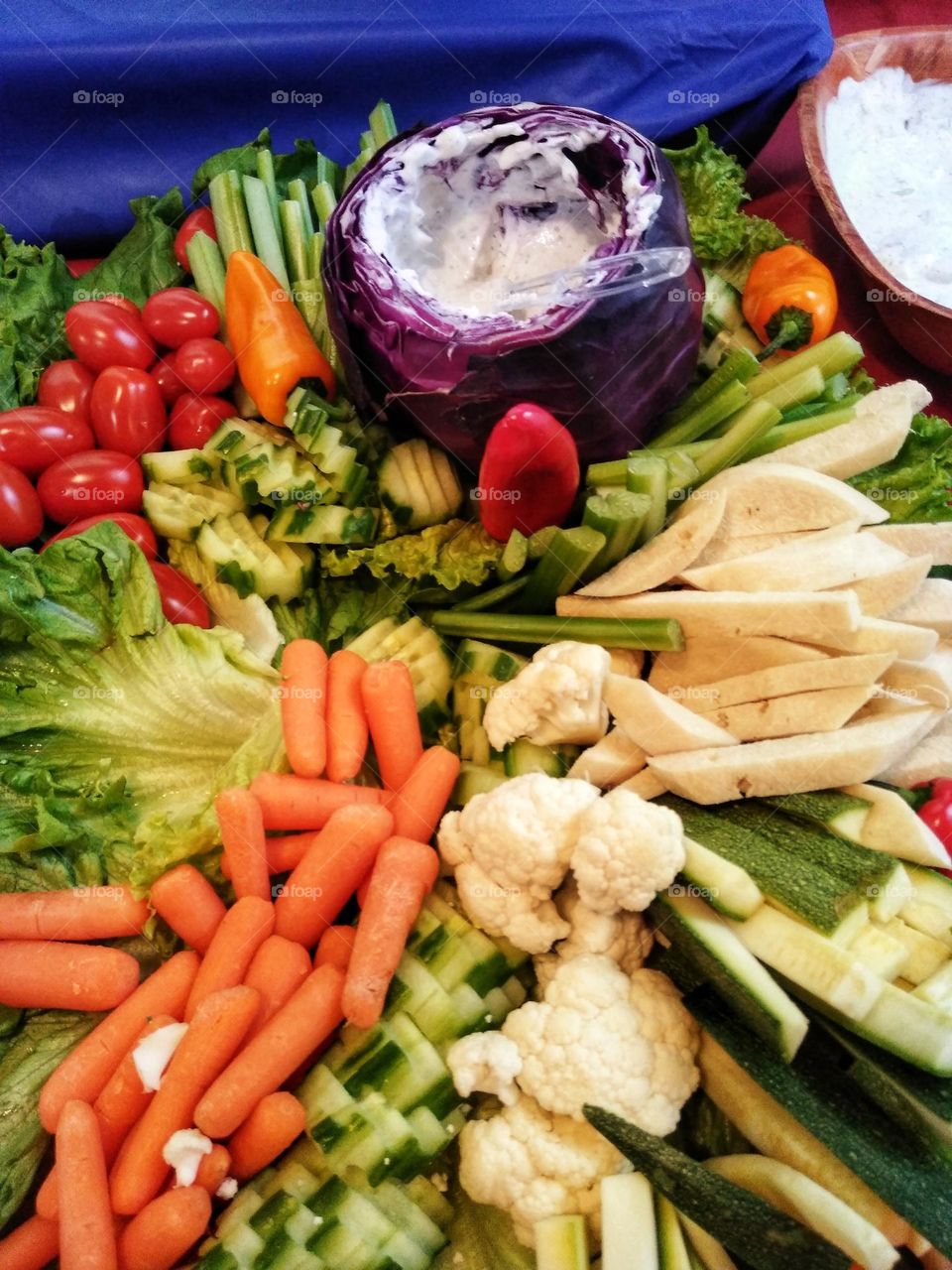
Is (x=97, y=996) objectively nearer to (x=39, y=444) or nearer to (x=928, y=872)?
(x=39, y=444)

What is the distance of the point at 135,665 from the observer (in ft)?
6.14

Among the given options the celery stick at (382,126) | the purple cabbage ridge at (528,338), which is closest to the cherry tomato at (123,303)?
the purple cabbage ridge at (528,338)

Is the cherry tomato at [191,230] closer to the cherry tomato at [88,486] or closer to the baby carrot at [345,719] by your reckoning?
the cherry tomato at [88,486]

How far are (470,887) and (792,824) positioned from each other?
57 cm

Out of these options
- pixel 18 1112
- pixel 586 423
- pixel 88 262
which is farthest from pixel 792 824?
pixel 88 262

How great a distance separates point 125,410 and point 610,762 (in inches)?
53.7

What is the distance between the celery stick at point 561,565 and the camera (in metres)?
1.85

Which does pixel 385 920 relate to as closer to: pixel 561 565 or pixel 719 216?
pixel 561 565

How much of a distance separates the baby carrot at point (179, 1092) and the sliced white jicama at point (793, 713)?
0.98 m

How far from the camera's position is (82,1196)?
1.48 metres

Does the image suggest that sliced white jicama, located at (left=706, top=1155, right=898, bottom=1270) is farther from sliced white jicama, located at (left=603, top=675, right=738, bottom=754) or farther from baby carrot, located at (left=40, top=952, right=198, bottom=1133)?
baby carrot, located at (left=40, top=952, right=198, bottom=1133)

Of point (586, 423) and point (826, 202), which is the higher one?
point (826, 202)

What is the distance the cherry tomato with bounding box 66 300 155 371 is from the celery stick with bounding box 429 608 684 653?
1001 millimetres

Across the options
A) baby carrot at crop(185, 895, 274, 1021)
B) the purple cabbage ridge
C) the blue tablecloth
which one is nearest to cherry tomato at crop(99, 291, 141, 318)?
the blue tablecloth
